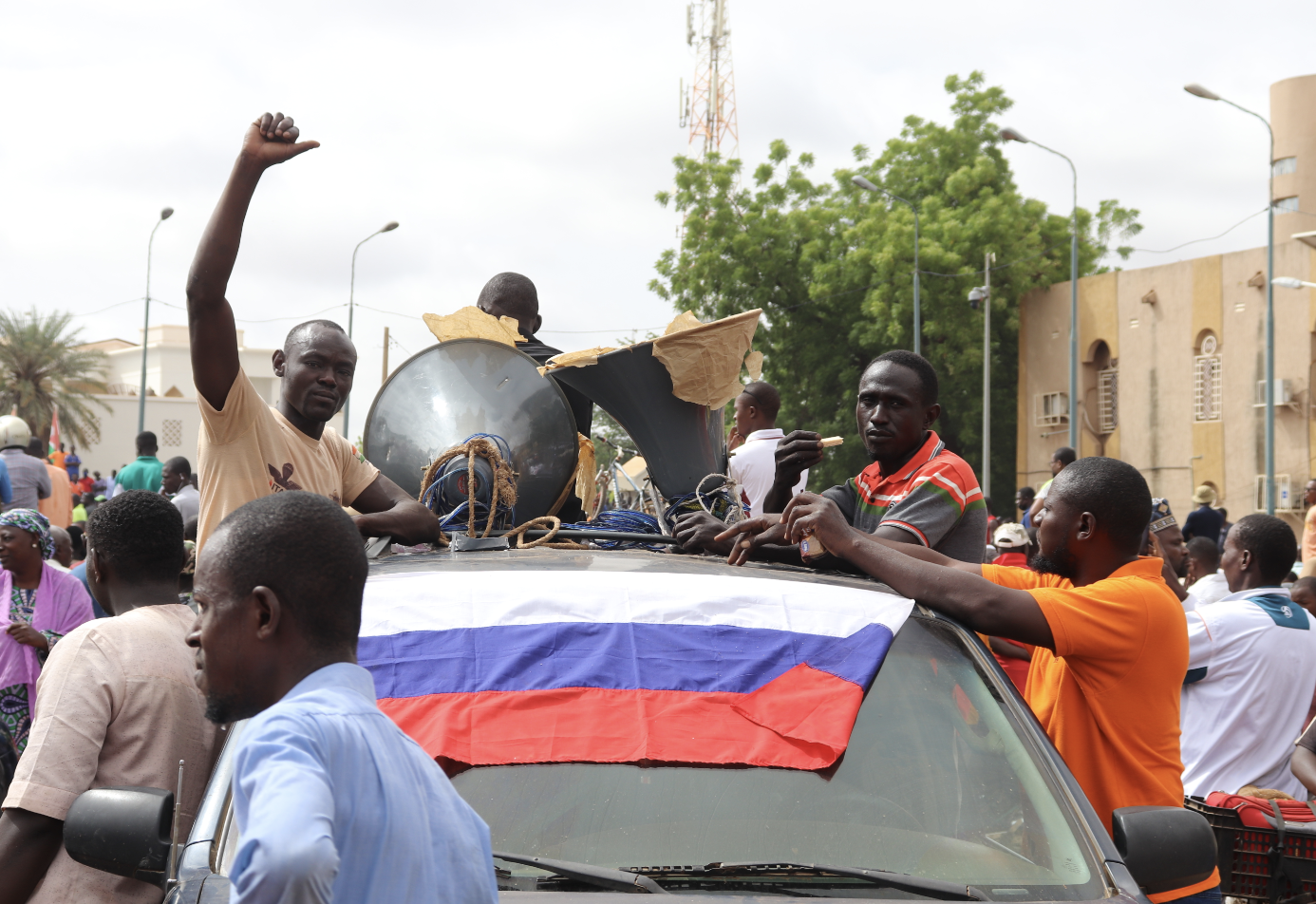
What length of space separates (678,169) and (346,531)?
1312 inches

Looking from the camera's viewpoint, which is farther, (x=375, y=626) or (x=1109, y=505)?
(x=1109, y=505)

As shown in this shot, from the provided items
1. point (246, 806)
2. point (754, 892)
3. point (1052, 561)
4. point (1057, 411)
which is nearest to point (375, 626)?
point (754, 892)

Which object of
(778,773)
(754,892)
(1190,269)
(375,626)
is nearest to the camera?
(754,892)

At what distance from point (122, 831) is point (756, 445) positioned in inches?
181

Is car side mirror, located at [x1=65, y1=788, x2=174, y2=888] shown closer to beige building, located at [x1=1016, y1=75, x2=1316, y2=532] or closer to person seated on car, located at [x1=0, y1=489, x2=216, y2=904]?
person seated on car, located at [x1=0, y1=489, x2=216, y2=904]

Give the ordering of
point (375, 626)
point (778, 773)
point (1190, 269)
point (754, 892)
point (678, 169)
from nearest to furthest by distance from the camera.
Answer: point (754, 892)
point (778, 773)
point (375, 626)
point (1190, 269)
point (678, 169)

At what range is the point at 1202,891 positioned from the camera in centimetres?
286

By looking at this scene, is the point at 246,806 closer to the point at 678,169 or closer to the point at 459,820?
the point at 459,820

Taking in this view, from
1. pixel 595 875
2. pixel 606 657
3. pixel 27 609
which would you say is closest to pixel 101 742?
pixel 606 657

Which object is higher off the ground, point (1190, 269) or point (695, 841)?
point (1190, 269)

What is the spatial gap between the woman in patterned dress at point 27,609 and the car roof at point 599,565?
2337 millimetres

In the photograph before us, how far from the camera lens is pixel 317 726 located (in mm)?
1471

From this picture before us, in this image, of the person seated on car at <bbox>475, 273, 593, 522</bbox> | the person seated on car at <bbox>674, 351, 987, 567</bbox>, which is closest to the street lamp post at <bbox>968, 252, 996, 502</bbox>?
the person seated on car at <bbox>475, 273, 593, 522</bbox>

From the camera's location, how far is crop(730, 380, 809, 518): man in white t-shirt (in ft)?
20.7
